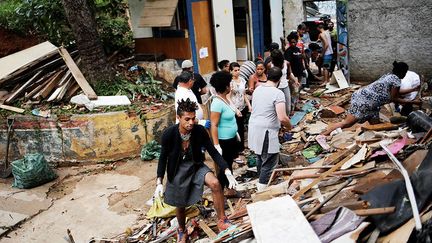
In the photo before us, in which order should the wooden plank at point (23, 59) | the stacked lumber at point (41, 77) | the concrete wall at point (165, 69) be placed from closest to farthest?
1. the stacked lumber at point (41, 77)
2. the wooden plank at point (23, 59)
3. the concrete wall at point (165, 69)

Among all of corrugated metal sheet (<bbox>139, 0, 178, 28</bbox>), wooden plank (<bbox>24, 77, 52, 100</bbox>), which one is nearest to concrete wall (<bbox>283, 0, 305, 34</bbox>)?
corrugated metal sheet (<bbox>139, 0, 178, 28</bbox>)

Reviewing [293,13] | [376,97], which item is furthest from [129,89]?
[293,13]

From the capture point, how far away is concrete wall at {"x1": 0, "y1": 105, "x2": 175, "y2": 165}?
811 cm

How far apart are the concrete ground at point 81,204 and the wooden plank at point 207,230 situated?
4.08 feet

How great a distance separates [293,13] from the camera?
1320 centimetres

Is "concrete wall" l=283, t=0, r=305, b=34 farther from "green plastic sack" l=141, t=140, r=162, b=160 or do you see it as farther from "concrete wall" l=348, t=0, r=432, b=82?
"green plastic sack" l=141, t=140, r=162, b=160

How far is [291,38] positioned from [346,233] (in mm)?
7163

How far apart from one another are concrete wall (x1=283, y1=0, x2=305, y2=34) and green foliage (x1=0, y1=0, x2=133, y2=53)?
5.28m

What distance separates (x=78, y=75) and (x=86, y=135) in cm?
162

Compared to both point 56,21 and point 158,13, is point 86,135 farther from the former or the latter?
point 56,21

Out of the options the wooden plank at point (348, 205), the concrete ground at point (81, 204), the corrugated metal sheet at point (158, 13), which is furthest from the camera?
the corrugated metal sheet at point (158, 13)

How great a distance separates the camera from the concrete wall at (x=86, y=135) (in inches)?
319

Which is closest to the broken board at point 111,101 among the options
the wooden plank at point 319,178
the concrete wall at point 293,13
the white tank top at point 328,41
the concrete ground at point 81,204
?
the concrete ground at point 81,204

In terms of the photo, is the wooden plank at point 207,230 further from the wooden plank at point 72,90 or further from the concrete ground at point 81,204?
the wooden plank at point 72,90
